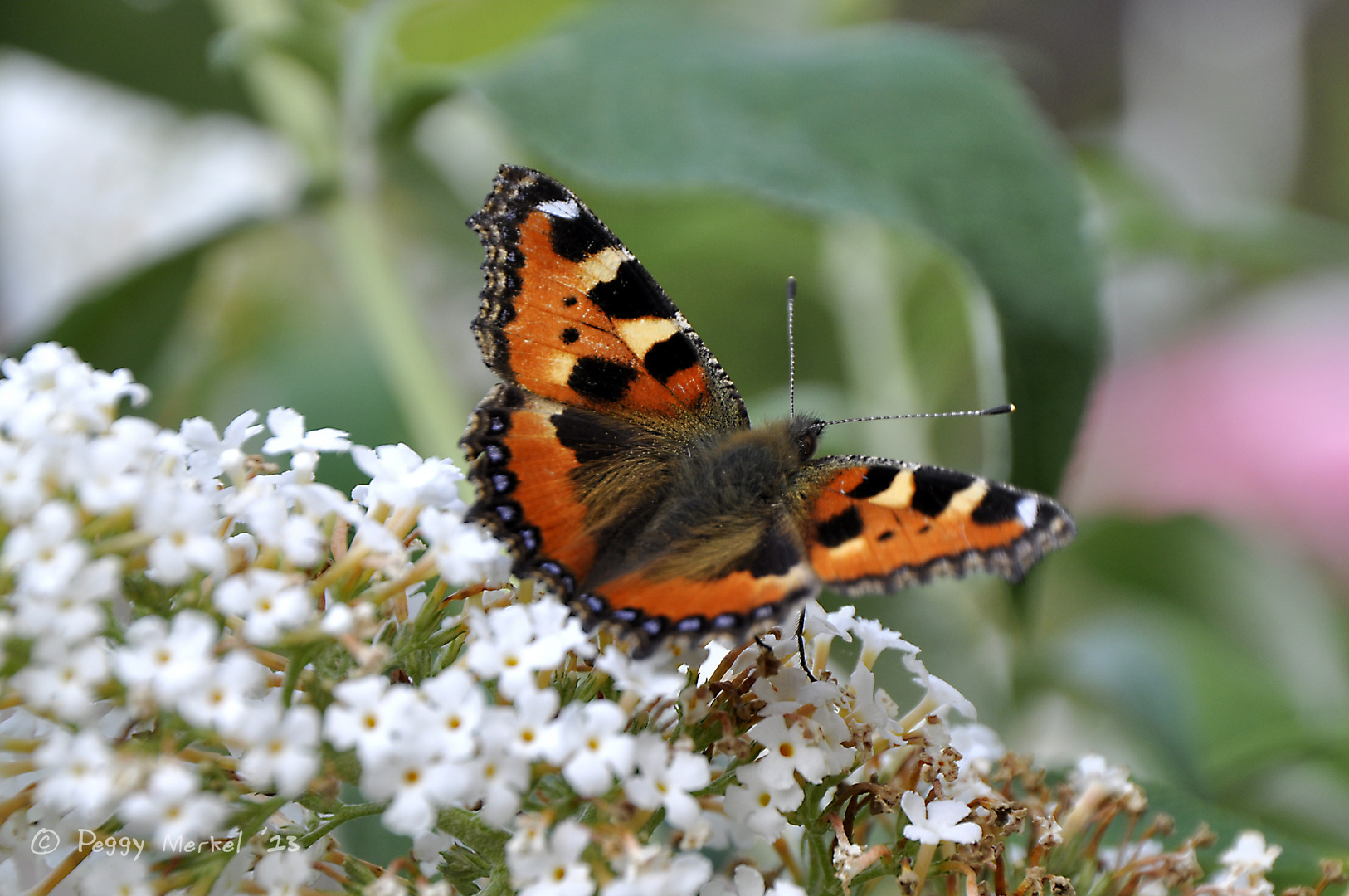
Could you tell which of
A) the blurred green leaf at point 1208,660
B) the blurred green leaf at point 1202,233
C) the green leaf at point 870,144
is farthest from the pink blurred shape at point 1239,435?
the green leaf at point 870,144

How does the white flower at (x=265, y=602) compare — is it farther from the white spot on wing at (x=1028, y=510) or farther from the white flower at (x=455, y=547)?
the white spot on wing at (x=1028, y=510)

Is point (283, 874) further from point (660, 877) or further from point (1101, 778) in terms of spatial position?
point (1101, 778)

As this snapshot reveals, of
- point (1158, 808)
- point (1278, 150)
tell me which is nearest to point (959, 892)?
point (1158, 808)

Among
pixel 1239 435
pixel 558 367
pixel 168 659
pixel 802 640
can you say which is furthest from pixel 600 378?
pixel 1239 435

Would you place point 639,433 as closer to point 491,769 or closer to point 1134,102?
point 491,769

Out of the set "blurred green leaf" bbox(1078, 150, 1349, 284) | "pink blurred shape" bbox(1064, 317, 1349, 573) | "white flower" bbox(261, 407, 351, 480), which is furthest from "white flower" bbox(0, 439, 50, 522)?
"pink blurred shape" bbox(1064, 317, 1349, 573)

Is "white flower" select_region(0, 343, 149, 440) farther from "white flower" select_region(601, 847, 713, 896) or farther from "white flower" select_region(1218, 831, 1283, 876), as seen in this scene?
"white flower" select_region(1218, 831, 1283, 876)
